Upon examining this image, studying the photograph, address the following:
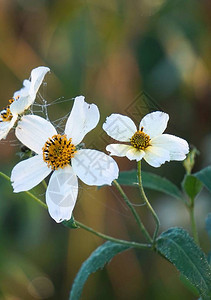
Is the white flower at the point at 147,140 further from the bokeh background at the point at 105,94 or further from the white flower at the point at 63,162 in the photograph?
the bokeh background at the point at 105,94

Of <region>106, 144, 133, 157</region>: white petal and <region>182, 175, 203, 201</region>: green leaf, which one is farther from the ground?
<region>106, 144, 133, 157</region>: white petal

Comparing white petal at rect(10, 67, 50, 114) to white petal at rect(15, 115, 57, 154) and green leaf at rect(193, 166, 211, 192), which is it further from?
green leaf at rect(193, 166, 211, 192)

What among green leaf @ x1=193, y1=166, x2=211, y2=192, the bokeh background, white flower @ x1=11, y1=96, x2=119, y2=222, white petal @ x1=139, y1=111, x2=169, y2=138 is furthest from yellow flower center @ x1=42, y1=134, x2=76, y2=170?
the bokeh background

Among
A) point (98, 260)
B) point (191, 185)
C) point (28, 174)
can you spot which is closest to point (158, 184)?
point (191, 185)

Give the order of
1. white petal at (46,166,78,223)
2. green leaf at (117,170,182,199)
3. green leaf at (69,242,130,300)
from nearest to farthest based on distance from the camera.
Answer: white petal at (46,166,78,223) → green leaf at (69,242,130,300) → green leaf at (117,170,182,199)

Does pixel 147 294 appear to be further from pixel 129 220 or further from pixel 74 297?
pixel 74 297

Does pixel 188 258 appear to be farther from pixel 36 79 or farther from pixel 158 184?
pixel 36 79
